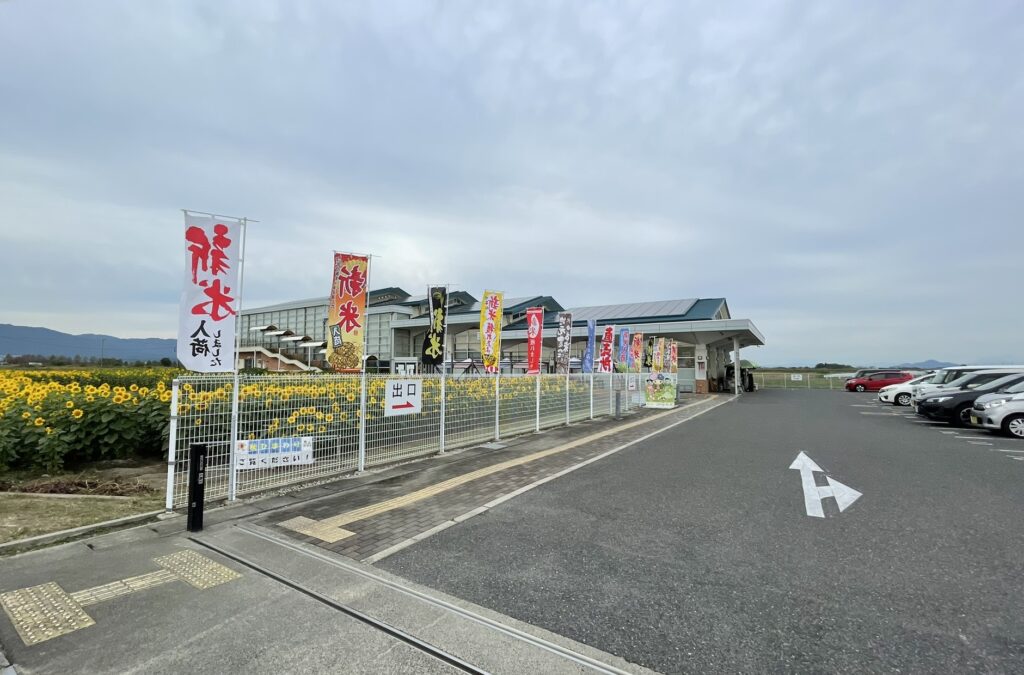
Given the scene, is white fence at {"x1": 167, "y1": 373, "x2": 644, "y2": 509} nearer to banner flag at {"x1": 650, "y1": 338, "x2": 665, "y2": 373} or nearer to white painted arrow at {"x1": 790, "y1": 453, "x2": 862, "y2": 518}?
white painted arrow at {"x1": 790, "y1": 453, "x2": 862, "y2": 518}

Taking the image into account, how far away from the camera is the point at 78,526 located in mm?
4449

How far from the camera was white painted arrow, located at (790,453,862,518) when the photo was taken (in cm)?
531

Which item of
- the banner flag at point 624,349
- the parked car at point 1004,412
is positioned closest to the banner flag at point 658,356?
the banner flag at point 624,349

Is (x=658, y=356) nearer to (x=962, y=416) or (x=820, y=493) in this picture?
(x=962, y=416)

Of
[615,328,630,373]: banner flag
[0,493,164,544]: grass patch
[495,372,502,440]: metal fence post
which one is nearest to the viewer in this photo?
[0,493,164,544]: grass patch

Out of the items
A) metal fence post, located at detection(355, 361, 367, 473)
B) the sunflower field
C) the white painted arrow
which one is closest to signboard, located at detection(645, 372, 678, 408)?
the white painted arrow

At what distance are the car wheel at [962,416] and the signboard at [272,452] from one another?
16.7 meters

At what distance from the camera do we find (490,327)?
12.8 meters

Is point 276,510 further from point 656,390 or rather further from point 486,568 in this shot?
point 656,390

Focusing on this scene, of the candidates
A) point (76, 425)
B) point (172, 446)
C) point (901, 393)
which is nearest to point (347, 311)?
point (172, 446)

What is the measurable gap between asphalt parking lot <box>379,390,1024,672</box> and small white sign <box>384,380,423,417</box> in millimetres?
2642

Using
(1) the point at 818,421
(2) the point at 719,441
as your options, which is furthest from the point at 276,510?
(1) the point at 818,421

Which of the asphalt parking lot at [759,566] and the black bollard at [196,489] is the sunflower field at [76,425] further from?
the asphalt parking lot at [759,566]

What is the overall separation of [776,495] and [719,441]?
4.73 m
